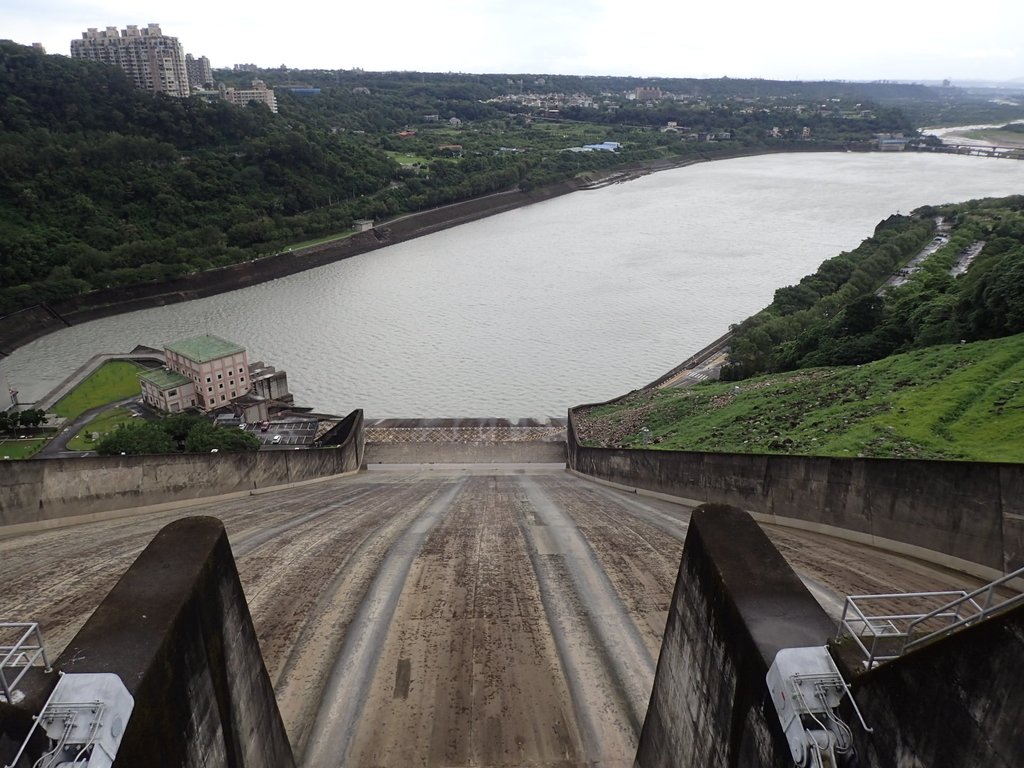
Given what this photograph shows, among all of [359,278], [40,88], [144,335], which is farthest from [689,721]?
[40,88]

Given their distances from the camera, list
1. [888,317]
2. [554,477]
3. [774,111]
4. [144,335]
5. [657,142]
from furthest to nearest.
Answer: [774,111]
[657,142]
[144,335]
[888,317]
[554,477]

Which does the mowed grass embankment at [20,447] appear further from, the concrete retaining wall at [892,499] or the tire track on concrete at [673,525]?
the concrete retaining wall at [892,499]

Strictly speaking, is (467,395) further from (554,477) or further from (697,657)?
(697,657)

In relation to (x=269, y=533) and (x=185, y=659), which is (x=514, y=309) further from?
(x=185, y=659)

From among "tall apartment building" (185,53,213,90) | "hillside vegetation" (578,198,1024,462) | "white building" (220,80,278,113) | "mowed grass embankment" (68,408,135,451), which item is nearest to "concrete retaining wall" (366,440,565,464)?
"hillside vegetation" (578,198,1024,462)

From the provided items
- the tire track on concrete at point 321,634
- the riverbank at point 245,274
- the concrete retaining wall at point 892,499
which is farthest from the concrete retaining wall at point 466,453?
the riverbank at point 245,274

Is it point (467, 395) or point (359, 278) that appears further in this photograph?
point (359, 278)
